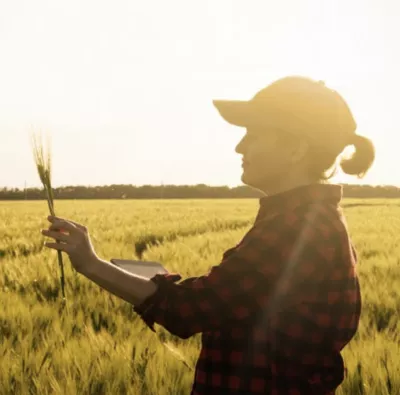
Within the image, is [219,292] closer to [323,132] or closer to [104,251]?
[323,132]

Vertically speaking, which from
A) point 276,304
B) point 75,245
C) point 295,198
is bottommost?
point 276,304

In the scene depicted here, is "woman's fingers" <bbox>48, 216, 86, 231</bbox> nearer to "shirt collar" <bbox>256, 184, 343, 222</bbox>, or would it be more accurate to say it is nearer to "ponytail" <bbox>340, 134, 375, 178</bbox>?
"shirt collar" <bbox>256, 184, 343, 222</bbox>

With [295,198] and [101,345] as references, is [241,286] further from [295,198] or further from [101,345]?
[101,345]

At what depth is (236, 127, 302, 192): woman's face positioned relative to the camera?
1.72 metres

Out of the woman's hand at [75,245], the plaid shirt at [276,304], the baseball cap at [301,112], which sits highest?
the baseball cap at [301,112]

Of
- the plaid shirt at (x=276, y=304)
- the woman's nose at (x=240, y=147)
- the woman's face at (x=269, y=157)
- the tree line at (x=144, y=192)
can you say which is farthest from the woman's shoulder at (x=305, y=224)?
the tree line at (x=144, y=192)

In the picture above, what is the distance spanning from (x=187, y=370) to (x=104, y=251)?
12.1 feet

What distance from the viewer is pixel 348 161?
6.44 feet

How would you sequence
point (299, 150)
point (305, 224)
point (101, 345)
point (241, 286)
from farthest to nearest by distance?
point (101, 345) < point (299, 150) < point (305, 224) < point (241, 286)

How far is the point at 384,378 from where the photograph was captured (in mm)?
2270

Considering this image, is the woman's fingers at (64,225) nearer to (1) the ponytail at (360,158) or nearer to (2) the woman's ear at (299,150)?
(2) the woman's ear at (299,150)

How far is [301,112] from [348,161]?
12.7 inches

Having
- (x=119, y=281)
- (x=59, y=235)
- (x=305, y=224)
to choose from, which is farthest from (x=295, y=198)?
(x=59, y=235)

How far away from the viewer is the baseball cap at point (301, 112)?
1.73 meters
